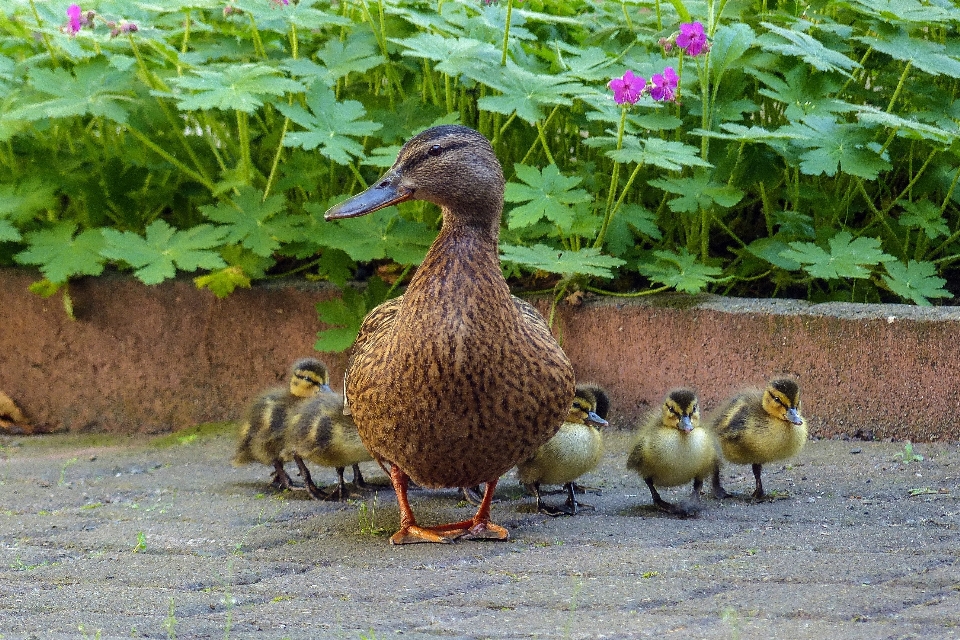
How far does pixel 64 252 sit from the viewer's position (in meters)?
5.95

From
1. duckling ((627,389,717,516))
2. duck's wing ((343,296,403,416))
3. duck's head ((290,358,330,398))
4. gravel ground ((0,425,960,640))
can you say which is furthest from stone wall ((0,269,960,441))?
duck's wing ((343,296,403,416))

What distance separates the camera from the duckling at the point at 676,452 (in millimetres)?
4445

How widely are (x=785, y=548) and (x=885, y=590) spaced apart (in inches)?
23.7

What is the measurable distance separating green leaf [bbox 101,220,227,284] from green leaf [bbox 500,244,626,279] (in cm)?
139

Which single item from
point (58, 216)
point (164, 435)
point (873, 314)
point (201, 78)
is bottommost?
point (164, 435)

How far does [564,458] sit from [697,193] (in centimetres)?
160

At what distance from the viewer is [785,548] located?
369cm

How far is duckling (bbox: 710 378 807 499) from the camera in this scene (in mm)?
4605

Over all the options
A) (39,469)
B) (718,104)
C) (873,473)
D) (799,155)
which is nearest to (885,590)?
(873,473)

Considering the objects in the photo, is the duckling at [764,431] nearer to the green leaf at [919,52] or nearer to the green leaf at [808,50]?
the green leaf at [808,50]

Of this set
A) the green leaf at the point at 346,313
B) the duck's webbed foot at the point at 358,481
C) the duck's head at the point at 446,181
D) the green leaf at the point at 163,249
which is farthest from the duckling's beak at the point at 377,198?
the green leaf at the point at 163,249

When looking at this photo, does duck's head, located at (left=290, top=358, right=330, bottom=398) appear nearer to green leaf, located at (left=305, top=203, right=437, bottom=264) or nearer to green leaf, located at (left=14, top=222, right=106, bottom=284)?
green leaf, located at (left=305, top=203, right=437, bottom=264)

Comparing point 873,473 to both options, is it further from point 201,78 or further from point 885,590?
point 201,78

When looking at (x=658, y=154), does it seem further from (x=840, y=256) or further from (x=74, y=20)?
(x=74, y=20)
